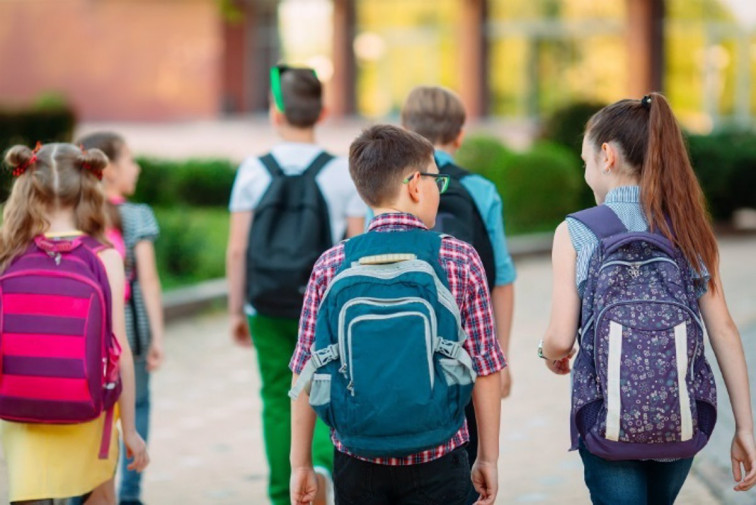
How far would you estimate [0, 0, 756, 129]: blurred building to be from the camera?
2991cm

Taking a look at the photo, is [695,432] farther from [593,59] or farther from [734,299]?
[593,59]

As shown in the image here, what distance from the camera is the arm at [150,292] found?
473cm

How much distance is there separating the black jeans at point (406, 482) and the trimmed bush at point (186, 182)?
1655 centimetres

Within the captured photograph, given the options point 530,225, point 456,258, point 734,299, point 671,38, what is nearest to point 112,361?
point 456,258

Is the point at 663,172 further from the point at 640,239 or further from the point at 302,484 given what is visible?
the point at 302,484

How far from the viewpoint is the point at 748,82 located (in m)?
29.7

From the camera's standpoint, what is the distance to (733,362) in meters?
3.18

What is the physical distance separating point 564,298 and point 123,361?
1505 millimetres

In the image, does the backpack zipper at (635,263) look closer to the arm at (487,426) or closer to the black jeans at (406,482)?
the arm at (487,426)

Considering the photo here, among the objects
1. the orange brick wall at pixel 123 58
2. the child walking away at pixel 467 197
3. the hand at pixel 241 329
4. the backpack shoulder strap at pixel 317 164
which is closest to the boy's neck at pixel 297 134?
the backpack shoulder strap at pixel 317 164

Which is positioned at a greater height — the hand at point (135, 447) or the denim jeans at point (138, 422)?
the hand at point (135, 447)

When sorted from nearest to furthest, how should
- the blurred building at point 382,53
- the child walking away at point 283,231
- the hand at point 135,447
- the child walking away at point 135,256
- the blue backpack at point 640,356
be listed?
the blue backpack at point 640,356
the hand at point 135,447
the child walking away at point 283,231
the child walking away at point 135,256
the blurred building at point 382,53

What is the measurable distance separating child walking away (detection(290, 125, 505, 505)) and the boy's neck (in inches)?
63.2

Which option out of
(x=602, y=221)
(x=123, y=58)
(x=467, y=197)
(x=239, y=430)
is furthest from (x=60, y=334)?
(x=123, y=58)
